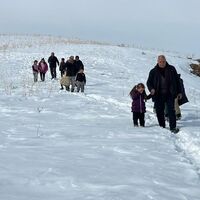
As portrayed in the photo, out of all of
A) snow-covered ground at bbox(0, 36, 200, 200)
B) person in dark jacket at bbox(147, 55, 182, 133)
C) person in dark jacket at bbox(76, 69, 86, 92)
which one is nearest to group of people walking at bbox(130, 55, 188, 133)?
person in dark jacket at bbox(147, 55, 182, 133)

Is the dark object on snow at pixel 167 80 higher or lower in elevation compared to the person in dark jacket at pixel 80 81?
higher

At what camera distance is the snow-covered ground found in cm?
614

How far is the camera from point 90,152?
27.7 ft

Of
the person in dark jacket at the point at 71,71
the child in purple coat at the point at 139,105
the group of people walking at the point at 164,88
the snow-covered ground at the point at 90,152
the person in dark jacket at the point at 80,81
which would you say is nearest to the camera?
the snow-covered ground at the point at 90,152

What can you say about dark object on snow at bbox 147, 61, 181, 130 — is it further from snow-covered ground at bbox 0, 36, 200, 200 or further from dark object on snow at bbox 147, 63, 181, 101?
snow-covered ground at bbox 0, 36, 200, 200

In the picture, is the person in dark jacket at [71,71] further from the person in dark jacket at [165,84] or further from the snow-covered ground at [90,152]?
the person in dark jacket at [165,84]

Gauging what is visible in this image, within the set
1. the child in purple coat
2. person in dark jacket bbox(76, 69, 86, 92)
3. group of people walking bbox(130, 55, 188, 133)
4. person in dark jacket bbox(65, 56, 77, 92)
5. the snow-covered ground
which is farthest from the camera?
person in dark jacket bbox(65, 56, 77, 92)

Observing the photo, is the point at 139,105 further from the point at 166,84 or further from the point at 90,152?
the point at 90,152

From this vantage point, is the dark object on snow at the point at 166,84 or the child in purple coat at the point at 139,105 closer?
the dark object on snow at the point at 166,84

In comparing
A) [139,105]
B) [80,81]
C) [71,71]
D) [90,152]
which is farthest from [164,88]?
[71,71]

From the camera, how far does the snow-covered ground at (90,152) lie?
614 centimetres

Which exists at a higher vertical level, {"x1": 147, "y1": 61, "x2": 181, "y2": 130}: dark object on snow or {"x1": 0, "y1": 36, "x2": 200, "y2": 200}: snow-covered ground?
{"x1": 147, "y1": 61, "x2": 181, "y2": 130}: dark object on snow

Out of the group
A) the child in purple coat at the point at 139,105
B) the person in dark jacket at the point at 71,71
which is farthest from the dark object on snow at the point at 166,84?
the person in dark jacket at the point at 71,71

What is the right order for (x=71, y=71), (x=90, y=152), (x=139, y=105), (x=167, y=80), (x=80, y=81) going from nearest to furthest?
(x=90, y=152) → (x=167, y=80) → (x=139, y=105) → (x=80, y=81) → (x=71, y=71)
